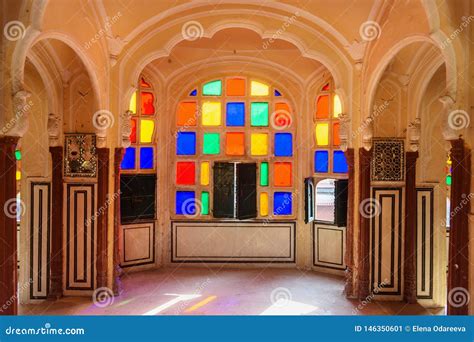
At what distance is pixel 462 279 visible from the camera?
11.6 ft

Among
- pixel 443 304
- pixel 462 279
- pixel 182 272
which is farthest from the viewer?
pixel 182 272

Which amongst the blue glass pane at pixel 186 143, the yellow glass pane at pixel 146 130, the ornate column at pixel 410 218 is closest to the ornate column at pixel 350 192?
the ornate column at pixel 410 218

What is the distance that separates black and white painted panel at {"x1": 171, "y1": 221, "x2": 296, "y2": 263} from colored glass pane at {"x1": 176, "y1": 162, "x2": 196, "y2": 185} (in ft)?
2.40

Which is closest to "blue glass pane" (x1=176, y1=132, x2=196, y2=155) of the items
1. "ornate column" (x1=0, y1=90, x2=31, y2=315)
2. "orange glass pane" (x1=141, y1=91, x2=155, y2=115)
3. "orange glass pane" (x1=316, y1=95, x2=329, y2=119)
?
"orange glass pane" (x1=141, y1=91, x2=155, y2=115)

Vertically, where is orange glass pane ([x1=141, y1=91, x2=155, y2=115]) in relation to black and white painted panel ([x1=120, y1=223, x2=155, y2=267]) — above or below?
above

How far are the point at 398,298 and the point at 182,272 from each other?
343 centimetres

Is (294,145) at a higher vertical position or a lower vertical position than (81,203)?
higher

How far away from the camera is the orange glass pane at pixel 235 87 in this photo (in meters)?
7.90

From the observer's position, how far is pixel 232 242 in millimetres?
7895

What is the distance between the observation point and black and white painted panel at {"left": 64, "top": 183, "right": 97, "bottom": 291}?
5945mm

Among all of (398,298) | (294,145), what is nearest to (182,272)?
(294,145)

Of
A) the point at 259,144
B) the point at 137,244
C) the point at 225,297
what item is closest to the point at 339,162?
the point at 259,144

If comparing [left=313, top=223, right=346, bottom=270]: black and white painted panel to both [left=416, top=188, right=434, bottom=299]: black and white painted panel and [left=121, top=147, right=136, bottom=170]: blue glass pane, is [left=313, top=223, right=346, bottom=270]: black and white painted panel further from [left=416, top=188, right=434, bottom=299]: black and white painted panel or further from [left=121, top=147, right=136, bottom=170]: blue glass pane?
[left=121, top=147, right=136, bottom=170]: blue glass pane

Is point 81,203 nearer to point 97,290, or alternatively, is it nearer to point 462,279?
point 97,290
